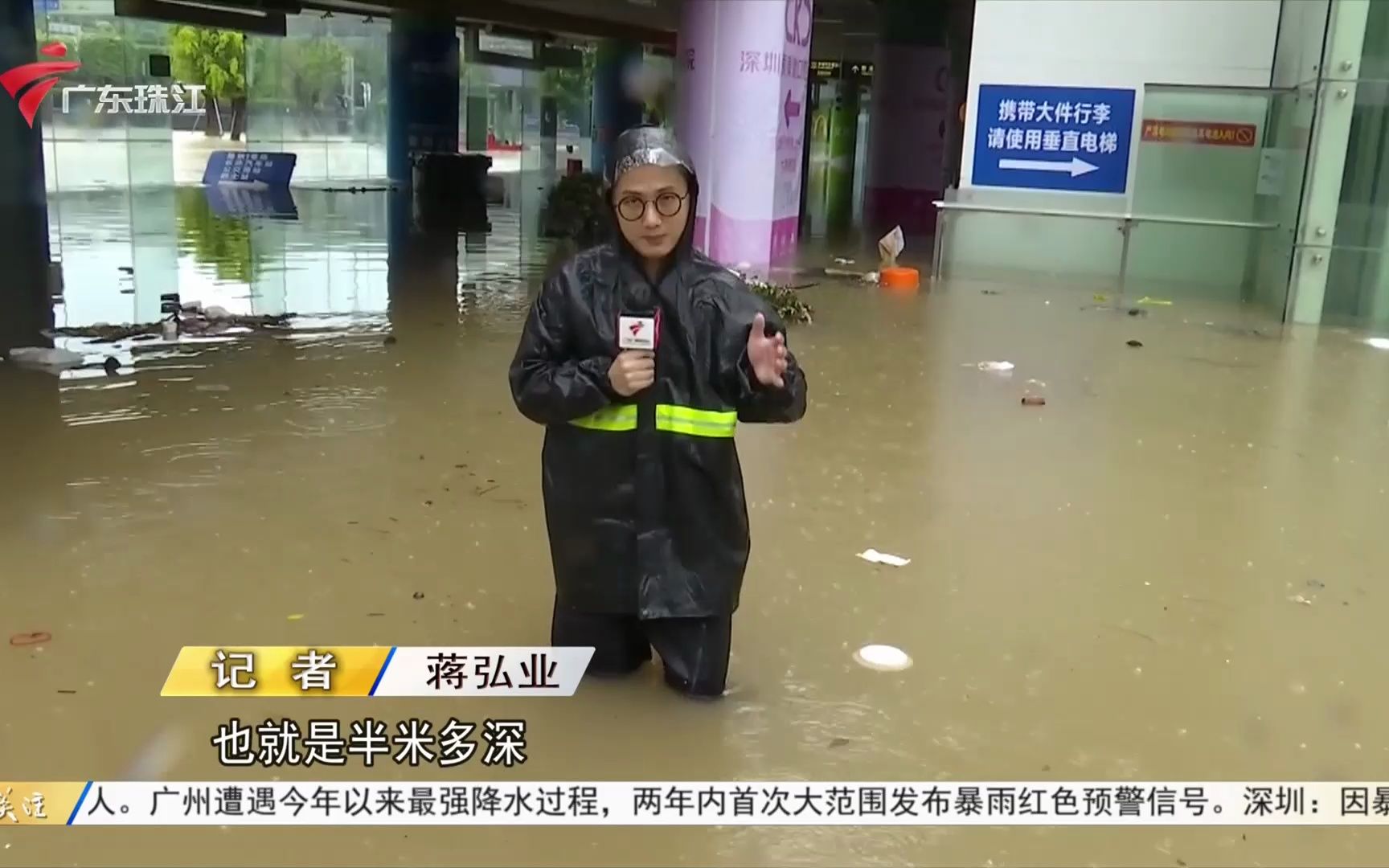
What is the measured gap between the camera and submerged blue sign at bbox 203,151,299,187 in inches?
734

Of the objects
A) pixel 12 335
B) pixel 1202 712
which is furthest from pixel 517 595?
pixel 12 335

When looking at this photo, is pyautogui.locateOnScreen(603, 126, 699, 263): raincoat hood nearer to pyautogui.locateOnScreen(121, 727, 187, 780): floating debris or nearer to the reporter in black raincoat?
the reporter in black raincoat

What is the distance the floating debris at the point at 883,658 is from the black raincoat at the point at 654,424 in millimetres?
555

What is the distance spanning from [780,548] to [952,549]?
54cm

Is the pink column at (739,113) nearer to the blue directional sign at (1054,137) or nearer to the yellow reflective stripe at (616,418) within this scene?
the blue directional sign at (1054,137)

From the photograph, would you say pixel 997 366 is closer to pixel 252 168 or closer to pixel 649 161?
pixel 649 161

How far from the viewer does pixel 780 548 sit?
12.4 ft

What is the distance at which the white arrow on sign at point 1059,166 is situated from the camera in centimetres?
1077

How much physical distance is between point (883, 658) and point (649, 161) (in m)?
1.36

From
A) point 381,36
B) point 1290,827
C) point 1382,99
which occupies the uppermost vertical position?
point 381,36

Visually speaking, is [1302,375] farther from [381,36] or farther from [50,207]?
[381,36]

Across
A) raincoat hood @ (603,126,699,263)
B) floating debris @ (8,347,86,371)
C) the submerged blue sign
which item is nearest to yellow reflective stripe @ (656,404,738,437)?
raincoat hood @ (603,126,699,263)

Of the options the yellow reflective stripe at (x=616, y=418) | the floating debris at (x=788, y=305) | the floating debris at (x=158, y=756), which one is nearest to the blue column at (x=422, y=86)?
the floating debris at (x=788, y=305)

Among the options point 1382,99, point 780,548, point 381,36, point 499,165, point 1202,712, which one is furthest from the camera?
point 499,165
